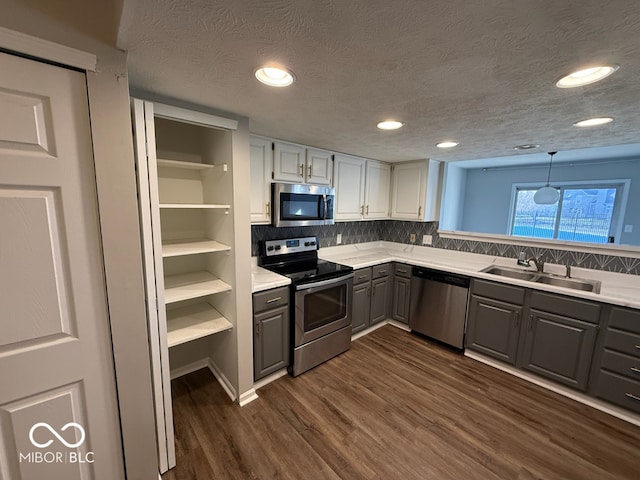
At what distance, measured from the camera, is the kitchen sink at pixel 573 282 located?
236 centimetres

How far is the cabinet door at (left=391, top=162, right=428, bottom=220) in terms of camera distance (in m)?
3.37

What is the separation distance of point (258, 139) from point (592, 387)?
3439 millimetres

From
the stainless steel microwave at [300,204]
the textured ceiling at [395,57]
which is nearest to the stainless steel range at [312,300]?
the stainless steel microwave at [300,204]

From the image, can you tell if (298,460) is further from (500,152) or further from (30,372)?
(500,152)

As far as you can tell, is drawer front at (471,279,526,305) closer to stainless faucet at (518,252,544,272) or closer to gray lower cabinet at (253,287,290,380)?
stainless faucet at (518,252,544,272)

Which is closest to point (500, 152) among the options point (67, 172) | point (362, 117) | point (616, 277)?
point (616, 277)

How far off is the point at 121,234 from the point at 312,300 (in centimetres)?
157

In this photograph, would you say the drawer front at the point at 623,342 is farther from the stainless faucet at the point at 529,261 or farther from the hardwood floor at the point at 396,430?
the stainless faucet at the point at 529,261

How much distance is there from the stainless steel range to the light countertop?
177 millimetres

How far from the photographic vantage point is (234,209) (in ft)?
5.90

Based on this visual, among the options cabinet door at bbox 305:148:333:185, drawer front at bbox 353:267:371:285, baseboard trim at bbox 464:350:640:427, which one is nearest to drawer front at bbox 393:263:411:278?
drawer front at bbox 353:267:371:285


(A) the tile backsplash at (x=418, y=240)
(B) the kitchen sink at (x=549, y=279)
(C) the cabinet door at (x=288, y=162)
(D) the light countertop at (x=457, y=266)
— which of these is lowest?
(B) the kitchen sink at (x=549, y=279)

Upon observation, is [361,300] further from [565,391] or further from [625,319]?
[625,319]

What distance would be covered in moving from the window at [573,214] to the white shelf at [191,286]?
15.8 feet
